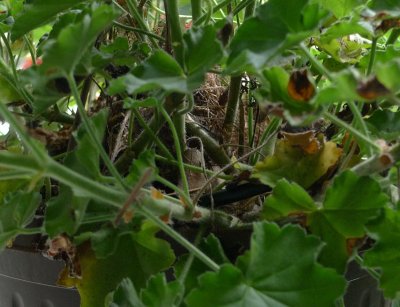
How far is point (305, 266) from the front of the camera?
0.36 metres

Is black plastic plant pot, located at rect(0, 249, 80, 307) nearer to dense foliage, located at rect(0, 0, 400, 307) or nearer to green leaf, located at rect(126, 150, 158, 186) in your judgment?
dense foliage, located at rect(0, 0, 400, 307)

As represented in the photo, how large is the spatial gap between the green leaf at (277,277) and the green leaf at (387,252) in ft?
0.18

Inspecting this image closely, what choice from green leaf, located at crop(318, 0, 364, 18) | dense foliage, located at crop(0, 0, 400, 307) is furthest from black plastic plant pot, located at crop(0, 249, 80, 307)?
green leaf, located at crop(318, 0, 364, 18)

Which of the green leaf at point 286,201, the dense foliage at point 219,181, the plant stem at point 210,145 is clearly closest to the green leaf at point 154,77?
the dense foliage at point 219,181

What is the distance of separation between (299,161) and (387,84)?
7.1 inches

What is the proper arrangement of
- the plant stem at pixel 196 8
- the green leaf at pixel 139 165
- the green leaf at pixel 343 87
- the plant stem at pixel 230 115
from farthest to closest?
the plant stem at pixel 230 115, the plant stem at pixel 196 8, the green leaf at pixel 139 165, the green leaf at pixel 343 87

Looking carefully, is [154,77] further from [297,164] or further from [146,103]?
[297,164]

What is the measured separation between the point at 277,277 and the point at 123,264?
0.54 ft

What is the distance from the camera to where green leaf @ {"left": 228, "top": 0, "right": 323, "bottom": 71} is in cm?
37

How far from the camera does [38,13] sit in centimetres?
46

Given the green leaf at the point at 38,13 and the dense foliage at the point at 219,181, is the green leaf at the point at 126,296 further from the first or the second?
the green leaf at the point at 38,13

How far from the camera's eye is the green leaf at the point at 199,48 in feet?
1.22

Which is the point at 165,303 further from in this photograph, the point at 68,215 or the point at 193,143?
the point at 193,143

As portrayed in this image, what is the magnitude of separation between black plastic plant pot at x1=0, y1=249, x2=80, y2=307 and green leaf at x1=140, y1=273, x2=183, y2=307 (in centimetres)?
17
